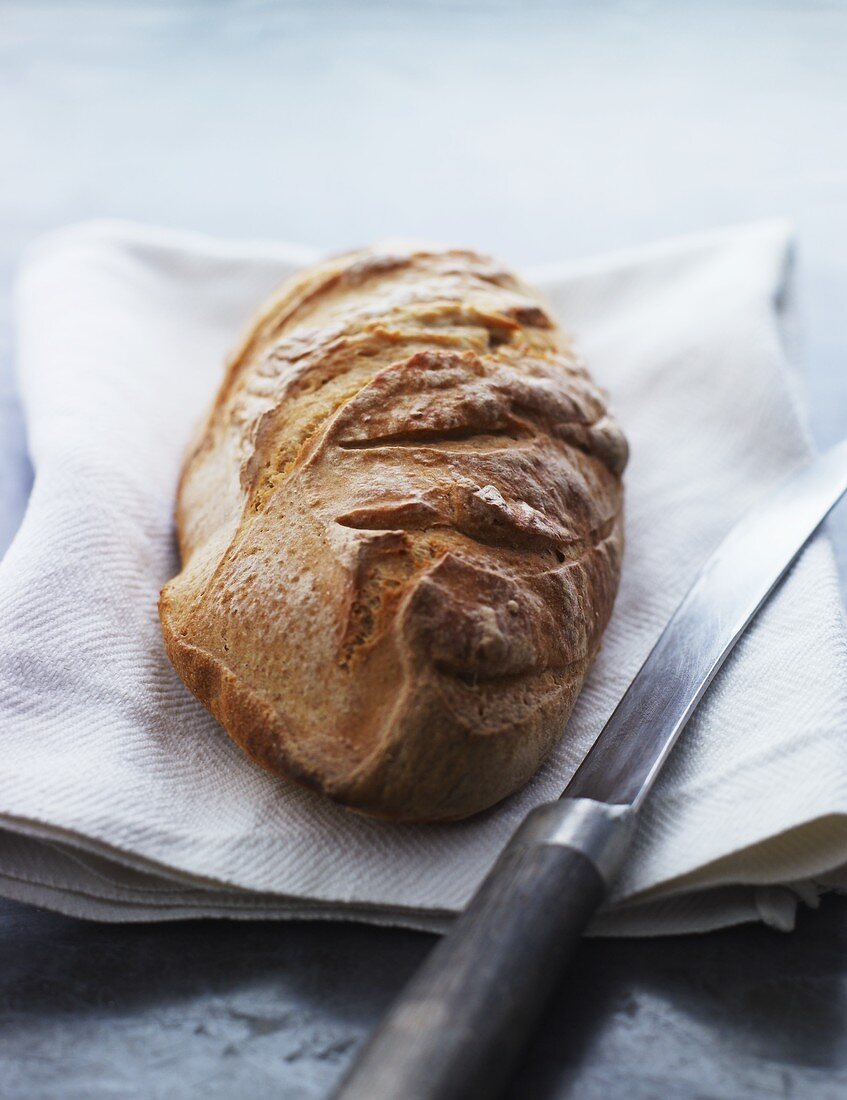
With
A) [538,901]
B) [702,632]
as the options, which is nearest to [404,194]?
[702,632]

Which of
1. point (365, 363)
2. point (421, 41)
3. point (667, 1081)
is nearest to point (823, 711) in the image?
point (667, 1081)

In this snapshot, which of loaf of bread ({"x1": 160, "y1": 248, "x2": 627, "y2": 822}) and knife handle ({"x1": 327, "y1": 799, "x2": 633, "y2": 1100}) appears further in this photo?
loaf of bread ({"x1": 160, "y1": 248, "x2": 627, "y2": 822})

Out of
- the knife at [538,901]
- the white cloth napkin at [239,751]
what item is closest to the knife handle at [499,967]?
the knife at [538,901]

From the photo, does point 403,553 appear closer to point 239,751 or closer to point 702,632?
point 239,751

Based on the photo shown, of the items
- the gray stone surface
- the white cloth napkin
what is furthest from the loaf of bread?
the gray stone surface

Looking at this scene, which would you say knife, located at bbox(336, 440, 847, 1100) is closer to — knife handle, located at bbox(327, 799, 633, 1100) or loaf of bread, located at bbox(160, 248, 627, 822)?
knife handle, located at bbox(327, 799, 633, 1100)

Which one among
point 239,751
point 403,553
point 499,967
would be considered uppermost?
point 403,553
